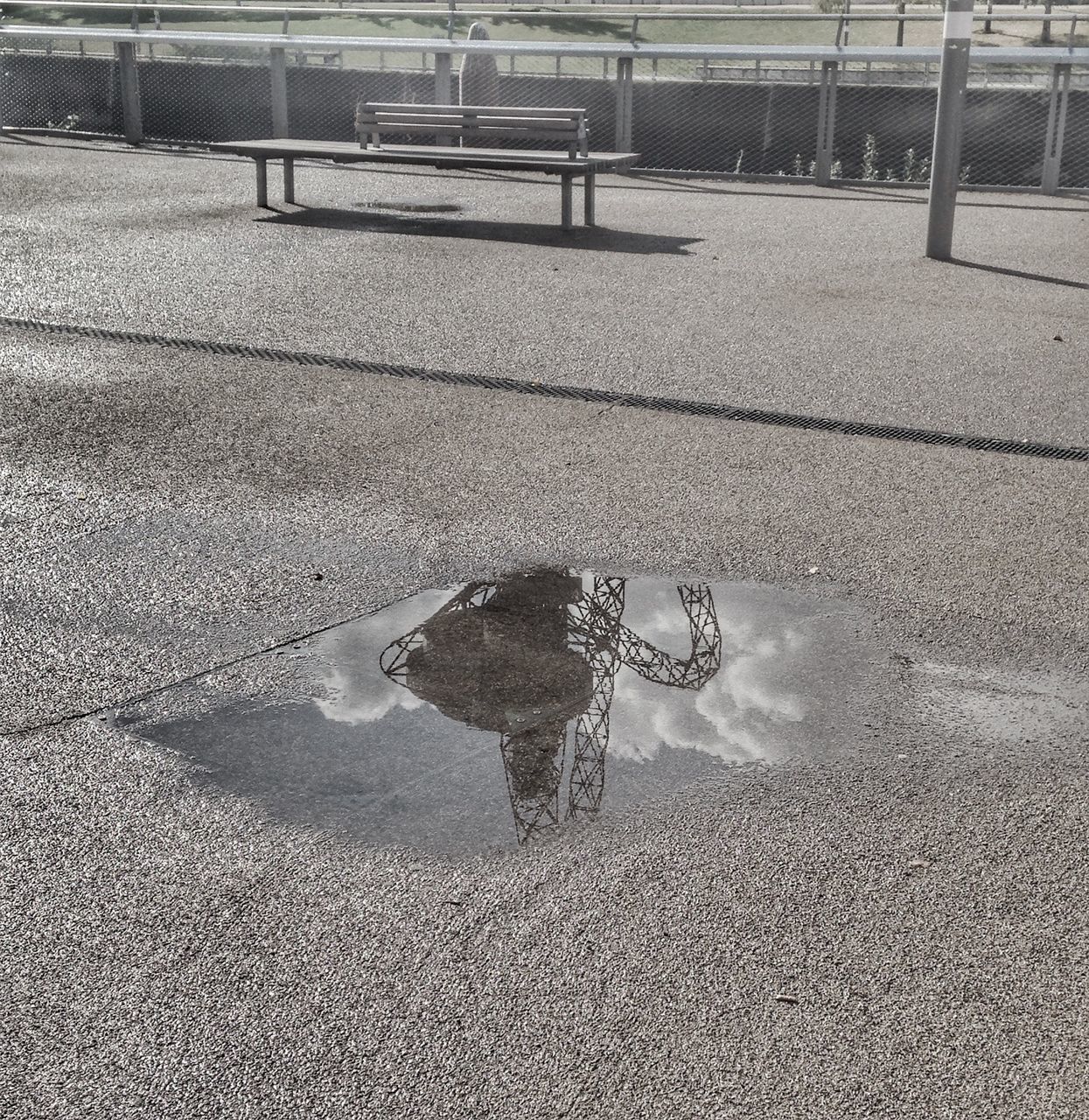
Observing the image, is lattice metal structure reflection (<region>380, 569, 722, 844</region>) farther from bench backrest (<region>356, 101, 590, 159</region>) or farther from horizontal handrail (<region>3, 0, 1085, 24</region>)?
horizontal handrail (<region>3, 0, 1085, 24</region>)

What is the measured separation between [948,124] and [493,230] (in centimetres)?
387

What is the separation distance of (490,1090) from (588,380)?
5.38 meters

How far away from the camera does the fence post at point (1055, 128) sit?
14727 mm

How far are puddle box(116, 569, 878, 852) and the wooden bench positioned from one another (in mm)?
7703

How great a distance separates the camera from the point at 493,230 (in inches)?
495

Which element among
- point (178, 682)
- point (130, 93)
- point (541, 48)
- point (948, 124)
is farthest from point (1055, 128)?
point (178, 682)

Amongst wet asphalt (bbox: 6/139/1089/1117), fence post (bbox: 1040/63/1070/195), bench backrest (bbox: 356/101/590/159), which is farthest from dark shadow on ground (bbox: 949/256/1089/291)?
fence post (bbox: 1040/63/1070/195)

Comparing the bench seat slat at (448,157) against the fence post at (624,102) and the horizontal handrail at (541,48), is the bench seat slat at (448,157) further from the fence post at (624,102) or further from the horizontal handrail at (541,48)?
the horizontal handrail at (541,48)

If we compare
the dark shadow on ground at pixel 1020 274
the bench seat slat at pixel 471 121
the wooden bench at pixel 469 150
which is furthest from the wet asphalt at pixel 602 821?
the bench seat slat at pixel 471 121

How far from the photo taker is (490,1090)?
2.68 meters

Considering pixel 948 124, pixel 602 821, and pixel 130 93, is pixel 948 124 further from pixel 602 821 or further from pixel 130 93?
pixel 130 93

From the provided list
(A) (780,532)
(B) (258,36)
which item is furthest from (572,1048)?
(B) (258,36)

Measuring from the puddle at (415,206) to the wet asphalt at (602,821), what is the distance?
11.8 ft

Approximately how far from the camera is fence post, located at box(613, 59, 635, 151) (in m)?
16.5
